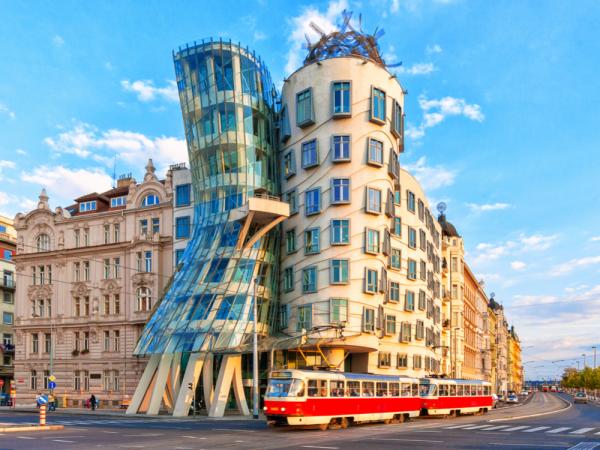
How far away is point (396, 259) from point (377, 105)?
15668 mm

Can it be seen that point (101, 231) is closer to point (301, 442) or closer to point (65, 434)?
point (65, 434)

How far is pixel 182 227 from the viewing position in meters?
68.4

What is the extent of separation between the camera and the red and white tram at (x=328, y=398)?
35.1 meters

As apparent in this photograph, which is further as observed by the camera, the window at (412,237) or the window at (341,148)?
the window at (412,237)

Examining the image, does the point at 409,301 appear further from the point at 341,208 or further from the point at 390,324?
the point at 341,208

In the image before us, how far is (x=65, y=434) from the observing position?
31.3 m

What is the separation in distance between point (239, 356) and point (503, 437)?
26907 mm

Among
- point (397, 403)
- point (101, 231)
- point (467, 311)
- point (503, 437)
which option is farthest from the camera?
point (467, 311)

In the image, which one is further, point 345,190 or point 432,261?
point 432,261

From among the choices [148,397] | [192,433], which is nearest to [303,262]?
[148,397]

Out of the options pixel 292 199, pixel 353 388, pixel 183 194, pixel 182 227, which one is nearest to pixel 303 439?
pixel 353 388

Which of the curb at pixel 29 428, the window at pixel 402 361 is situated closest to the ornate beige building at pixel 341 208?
the window at pixel 402 361

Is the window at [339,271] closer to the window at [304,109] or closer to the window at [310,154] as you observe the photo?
the window at [310,154]

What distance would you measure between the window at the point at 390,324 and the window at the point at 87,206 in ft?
116
